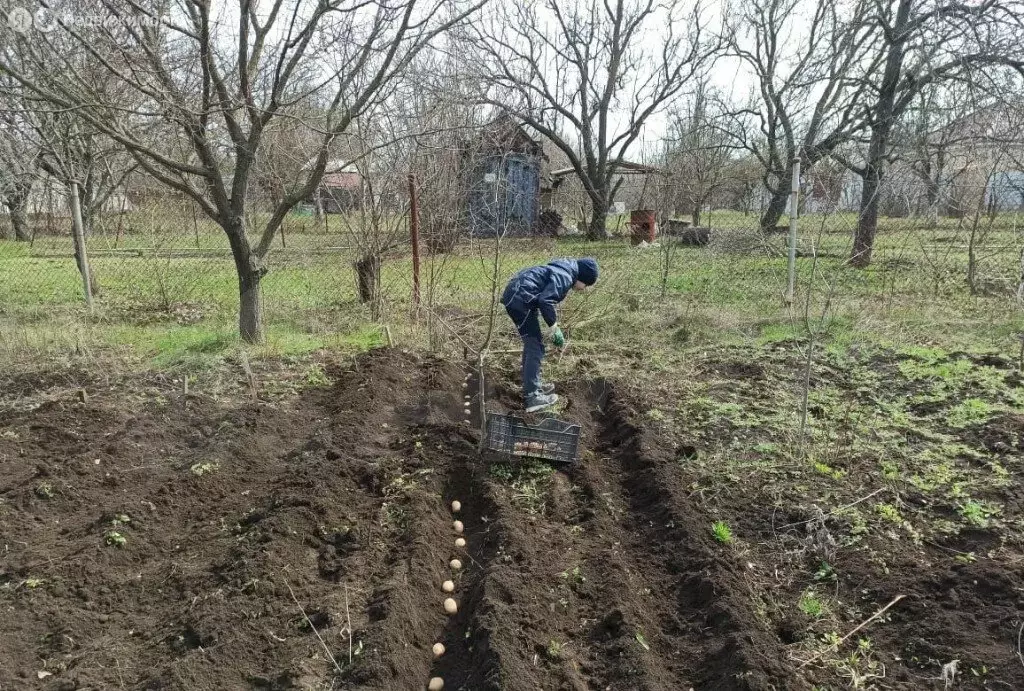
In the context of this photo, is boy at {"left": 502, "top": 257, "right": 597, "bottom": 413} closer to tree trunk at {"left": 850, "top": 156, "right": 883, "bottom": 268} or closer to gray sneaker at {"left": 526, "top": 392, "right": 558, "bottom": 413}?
gray sneaker at {"left": 526, "top": 392, "right": 558, "bottom": 413}

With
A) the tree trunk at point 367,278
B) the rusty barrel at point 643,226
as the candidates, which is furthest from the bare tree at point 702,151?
the tree trunk at point 367,278

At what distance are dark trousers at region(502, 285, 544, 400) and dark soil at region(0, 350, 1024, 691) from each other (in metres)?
0.78

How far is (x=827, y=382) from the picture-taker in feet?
19.1

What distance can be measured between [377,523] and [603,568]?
128 centimetres

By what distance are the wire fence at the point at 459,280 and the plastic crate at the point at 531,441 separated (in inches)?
69.6

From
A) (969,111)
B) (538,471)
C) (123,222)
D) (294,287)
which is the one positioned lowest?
(538,471)

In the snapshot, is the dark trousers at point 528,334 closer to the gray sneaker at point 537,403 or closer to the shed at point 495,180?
the gray sneaker at point 537,403

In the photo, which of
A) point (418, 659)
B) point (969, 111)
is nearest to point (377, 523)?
point (418, 659)

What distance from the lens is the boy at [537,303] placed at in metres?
4.89

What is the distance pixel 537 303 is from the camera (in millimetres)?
4898

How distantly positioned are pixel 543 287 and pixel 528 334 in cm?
38

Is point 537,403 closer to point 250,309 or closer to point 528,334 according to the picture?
point 528,334

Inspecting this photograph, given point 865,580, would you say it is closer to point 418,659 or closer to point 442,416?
point 418,659

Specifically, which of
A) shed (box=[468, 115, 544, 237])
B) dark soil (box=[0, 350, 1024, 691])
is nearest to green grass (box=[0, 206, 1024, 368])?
shed (box=[468, 115, 544, 237])
